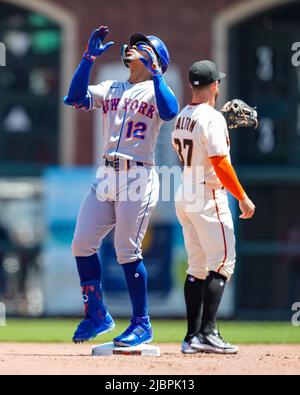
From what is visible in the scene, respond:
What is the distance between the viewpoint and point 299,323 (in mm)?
13125

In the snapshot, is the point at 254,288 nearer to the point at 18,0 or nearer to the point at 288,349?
the point at 18,0

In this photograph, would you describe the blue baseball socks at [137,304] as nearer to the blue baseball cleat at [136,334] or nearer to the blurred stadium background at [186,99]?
the blue baseball cleat at [136,334]

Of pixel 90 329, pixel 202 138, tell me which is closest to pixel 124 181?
pixel 202 138

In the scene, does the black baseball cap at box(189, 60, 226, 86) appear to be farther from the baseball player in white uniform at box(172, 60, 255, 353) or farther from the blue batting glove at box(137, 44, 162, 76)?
the blue batting glove at box(137, 44, 162, 76)

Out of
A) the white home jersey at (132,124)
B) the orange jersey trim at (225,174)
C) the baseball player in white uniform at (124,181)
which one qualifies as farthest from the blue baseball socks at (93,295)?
the orange jersey trim at (225,174)

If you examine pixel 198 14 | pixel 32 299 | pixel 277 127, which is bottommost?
pixel 32 299

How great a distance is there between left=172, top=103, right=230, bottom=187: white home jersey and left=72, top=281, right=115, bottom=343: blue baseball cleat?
101cm

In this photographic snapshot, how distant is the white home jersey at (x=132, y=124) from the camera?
746 cm

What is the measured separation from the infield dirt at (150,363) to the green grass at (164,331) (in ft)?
7.23

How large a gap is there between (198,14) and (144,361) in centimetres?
943

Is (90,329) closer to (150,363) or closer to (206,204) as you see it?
(150,363)

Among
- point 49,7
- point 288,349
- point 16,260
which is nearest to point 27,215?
point 16,260
